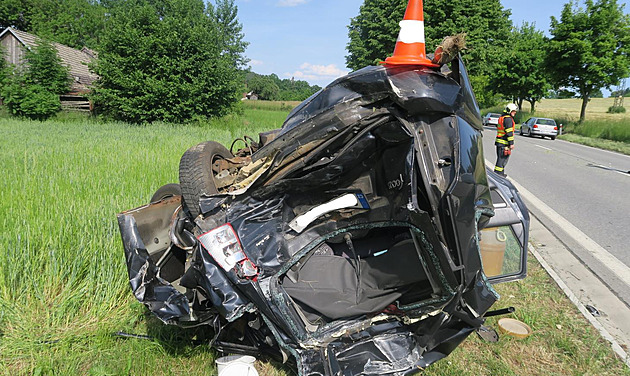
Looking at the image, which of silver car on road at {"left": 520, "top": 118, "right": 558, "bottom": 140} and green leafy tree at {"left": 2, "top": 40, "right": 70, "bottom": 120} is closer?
green leafy tree at {"left": 2, "top": 40, "right": 70, "bottom": 120}

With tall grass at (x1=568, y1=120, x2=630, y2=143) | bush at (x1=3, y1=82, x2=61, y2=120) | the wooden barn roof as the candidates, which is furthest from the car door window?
the wooden barn roof

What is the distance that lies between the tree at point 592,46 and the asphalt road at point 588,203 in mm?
16142

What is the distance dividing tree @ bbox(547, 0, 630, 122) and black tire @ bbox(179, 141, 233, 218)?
29806 millimetres

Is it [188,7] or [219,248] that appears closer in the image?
[219,248]

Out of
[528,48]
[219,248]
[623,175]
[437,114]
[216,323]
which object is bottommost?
[623,175]

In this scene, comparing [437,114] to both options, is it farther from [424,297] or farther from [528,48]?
[528,48]

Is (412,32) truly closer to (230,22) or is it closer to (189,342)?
(189,342)

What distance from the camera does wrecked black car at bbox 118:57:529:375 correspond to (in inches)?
78.1

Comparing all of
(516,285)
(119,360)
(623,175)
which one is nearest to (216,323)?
(119,360)

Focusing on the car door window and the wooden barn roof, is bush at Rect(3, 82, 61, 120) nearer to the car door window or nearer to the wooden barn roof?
the wooden barn roof

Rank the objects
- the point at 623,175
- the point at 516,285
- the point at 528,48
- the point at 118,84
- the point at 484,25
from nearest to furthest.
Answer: the point at 516,285, the point at 623,175, the point at 118,84, the point at 484,25, the point at 528,48

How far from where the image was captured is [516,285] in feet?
12.1

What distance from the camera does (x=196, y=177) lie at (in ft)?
9.16

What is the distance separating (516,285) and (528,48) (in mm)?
40253
